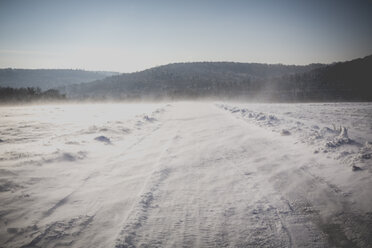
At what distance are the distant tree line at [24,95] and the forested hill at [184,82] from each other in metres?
16.2

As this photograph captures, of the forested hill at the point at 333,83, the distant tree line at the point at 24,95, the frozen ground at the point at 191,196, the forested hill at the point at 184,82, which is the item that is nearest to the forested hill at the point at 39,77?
the forested hill at the point at 184,82

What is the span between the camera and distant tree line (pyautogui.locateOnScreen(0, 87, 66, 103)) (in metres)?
42.6

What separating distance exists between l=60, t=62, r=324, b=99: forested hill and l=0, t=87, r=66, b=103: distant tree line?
53.0ft

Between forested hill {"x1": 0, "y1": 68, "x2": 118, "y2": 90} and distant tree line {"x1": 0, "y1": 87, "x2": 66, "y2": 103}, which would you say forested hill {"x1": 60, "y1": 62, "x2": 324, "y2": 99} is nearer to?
distant tree line {"x1": 0, "y1": 87, "x2": 66, "y2": 103}

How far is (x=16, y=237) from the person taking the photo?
2363 mm

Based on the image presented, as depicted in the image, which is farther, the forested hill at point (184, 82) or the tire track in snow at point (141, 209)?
the forested hill at point (184, 82)

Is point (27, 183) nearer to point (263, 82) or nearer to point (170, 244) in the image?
point (170, 244)

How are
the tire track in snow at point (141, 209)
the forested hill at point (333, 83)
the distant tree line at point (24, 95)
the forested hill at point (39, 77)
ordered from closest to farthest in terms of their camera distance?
1. the tire track in snow at point (141, 209)
2. the distant tree line at point (24, 95)
3. the forested hill at point (333, 83)
4. the forested hill at point (39, 77)

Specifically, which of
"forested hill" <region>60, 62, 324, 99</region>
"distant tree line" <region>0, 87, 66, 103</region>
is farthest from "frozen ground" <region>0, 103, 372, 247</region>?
"forested hill" <region>60, 62, 324, 99</region>

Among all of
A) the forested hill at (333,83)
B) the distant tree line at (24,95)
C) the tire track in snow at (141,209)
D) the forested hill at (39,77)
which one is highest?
the forested hill at (39,77)

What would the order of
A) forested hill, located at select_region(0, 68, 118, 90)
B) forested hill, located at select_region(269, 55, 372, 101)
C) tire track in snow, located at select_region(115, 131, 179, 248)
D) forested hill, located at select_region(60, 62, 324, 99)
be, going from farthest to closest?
forested hill, located at select_region(0, 68, 118, 90)
forested hill, located at select_region(60, 62, 324, 99)
forested hill, located at select_region(269, 55, 372, 101)
tire track in snow, located at select_region(115, 131, 179, 248)

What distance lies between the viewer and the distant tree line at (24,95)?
140ft

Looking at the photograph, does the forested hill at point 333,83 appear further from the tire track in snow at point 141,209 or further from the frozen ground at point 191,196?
the tire track in snow at point 141,209

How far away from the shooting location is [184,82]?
114 meters
